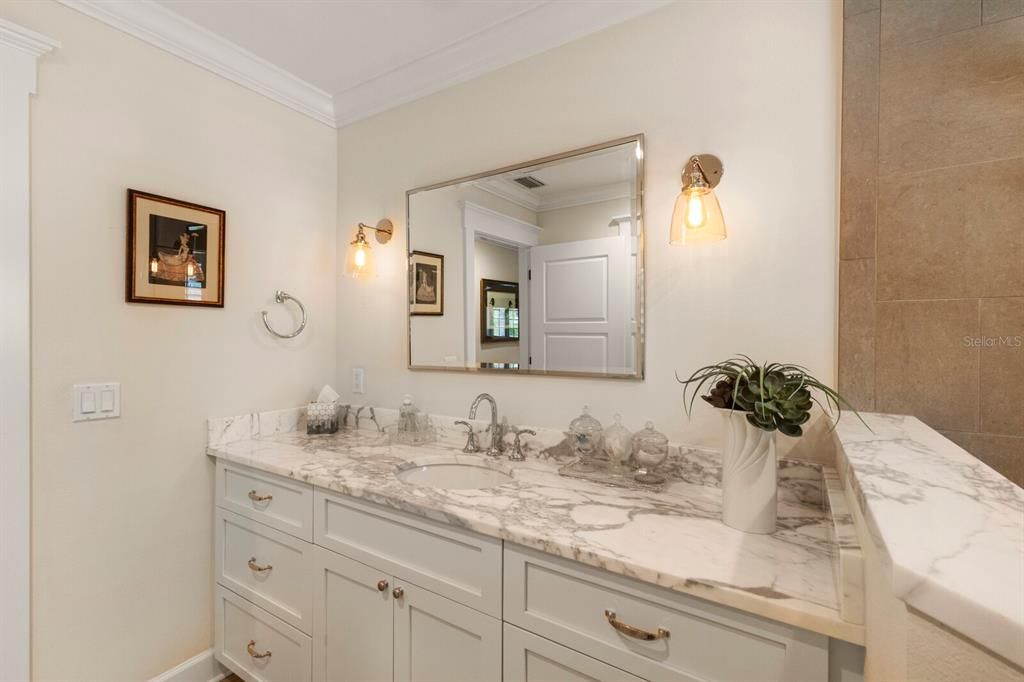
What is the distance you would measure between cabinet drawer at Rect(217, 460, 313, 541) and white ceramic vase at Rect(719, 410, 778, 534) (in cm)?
126

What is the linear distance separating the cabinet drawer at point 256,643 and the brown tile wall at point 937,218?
6.19 ft

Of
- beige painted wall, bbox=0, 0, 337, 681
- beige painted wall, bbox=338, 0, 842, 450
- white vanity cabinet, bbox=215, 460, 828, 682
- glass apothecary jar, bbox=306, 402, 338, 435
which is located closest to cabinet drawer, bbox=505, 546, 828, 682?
white vanity cabinet, bbox=215, 460, 828, 682

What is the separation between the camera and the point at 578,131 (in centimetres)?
167

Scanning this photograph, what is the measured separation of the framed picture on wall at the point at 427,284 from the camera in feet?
6.66

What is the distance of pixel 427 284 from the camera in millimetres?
2070

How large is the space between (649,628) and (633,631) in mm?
33

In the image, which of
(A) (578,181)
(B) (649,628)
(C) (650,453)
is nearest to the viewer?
(B) (649,628)

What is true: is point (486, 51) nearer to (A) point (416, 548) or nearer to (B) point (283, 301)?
(B) point (283, 301)

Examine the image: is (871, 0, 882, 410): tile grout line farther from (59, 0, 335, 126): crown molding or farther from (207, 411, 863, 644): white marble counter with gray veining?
(59, 0, 335, 126): crown molding

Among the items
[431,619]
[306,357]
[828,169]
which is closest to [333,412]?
[306,357]

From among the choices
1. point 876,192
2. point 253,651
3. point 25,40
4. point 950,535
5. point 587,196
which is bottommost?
point 253,651

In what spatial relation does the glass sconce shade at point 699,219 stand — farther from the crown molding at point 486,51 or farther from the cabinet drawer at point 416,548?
the cabinet drawer at point 416,548

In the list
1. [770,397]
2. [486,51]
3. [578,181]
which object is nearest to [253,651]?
[770,397]

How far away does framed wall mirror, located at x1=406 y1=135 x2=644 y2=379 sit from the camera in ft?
5.15
